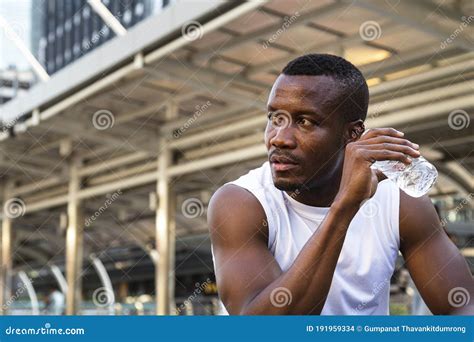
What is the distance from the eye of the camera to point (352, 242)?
6.21 ft

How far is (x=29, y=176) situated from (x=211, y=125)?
25.5 feet

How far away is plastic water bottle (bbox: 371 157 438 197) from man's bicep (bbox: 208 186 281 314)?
0.31m

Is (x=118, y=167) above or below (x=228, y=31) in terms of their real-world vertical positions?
above

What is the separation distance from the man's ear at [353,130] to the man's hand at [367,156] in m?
0.25

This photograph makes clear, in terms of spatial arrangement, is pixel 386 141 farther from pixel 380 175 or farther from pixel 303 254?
pixel 303 254

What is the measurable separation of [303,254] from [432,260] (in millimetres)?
435

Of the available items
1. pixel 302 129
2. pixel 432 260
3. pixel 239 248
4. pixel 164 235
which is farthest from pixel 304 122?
pixel 164 235

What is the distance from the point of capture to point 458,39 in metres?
9.09

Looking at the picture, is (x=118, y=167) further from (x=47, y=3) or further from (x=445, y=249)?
(x=445, y=249)

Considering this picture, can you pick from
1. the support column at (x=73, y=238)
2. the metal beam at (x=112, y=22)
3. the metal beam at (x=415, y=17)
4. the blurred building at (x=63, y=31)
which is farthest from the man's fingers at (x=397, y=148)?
the support column at (x=73, y=238)

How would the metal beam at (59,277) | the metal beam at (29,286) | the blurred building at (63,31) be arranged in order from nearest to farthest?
the blurred building at (63,31)
the metal beam at (59,277)
the metal beam at (29,286)

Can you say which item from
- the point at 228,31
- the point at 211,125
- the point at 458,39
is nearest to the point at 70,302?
the point at 211,125

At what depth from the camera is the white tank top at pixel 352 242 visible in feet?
6.15

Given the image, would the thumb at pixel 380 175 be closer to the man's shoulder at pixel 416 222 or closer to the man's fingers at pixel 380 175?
the man's fingers at pixel 380 175
